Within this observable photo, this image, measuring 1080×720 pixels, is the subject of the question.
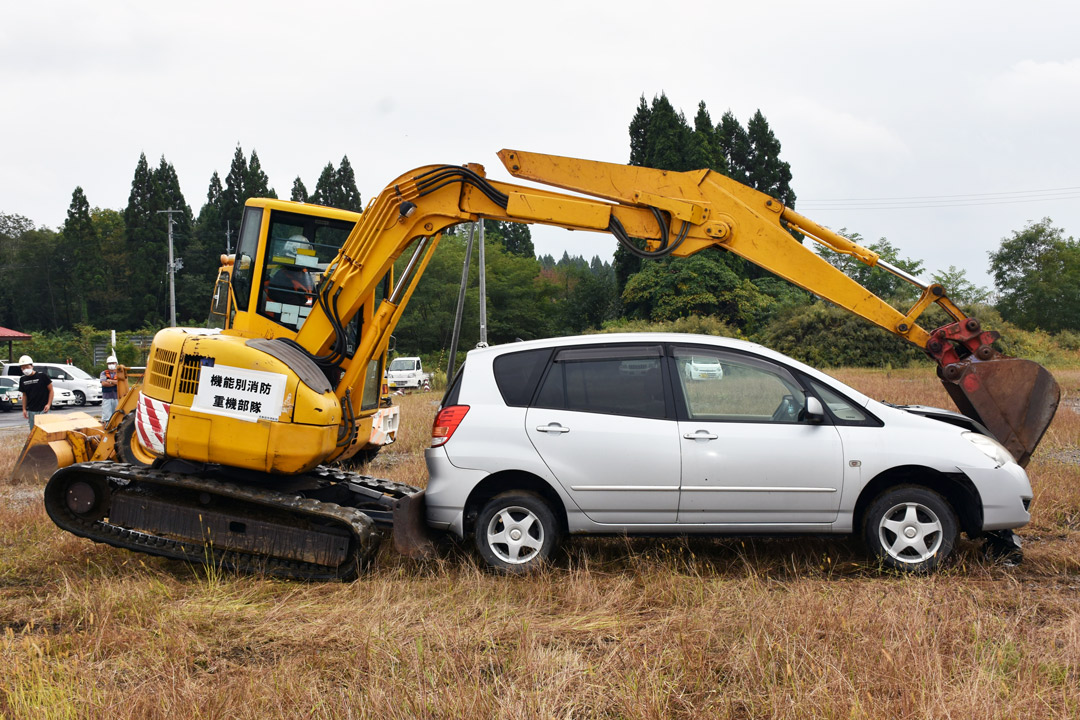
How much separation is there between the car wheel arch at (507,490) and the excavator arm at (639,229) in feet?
5.54

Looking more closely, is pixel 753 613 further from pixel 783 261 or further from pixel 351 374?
pixel 351 374

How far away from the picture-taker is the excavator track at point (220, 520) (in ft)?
21.2

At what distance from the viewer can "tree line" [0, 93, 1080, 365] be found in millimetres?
44438

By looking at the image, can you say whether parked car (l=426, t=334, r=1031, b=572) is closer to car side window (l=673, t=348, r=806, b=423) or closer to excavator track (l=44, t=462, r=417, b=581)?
car side window (l=673, t=348, r=806, b=423)

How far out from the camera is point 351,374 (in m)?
7.32

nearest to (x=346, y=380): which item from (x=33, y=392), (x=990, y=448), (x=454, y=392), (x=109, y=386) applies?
(x=454, y=392)

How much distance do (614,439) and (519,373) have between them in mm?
939

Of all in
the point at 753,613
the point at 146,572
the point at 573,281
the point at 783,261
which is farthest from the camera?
the point at 573,281

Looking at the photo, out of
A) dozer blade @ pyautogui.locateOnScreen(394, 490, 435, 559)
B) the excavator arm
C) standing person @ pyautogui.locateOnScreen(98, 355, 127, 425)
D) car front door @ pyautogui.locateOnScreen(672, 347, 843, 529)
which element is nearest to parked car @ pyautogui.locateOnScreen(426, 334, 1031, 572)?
car front door @ pyautogui.locateOnScreen(672, 347, 843, 529)

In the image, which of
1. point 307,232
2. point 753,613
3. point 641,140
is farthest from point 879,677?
point 641,140

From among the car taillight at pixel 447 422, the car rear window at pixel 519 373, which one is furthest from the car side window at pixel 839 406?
the car taillight at pixel 447 422

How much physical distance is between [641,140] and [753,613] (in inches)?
2043

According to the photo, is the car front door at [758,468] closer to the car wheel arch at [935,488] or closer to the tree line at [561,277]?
the car wheel arch at [935,488]

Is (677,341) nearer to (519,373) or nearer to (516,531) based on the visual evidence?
(519,373)
